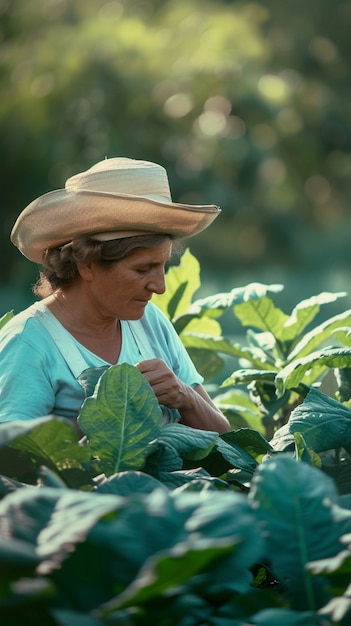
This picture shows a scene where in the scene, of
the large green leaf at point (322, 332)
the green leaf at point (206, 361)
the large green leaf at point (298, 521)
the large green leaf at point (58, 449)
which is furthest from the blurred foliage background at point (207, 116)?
the large green leaf at point (298, 521)

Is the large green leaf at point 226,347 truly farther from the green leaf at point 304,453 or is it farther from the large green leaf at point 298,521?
the large green leaf at point 298,521

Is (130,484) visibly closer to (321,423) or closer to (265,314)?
(321,423)

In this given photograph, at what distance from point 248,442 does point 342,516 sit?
0.56 metres

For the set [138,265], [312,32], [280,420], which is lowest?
[280,420]

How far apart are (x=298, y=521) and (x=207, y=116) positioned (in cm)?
1154

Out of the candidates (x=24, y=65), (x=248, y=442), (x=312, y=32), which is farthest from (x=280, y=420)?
(x=312, y=32)

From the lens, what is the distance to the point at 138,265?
2094 mm

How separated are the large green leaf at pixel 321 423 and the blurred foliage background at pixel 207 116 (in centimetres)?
874

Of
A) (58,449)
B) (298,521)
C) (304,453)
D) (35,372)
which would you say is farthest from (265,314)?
(298,521)

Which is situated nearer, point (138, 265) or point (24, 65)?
point (138, 265)

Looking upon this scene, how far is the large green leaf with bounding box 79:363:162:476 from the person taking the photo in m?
1.25

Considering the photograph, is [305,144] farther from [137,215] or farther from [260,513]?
[260,513]

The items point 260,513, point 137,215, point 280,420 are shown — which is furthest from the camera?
point 280,420

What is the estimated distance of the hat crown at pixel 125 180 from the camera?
2016 millimetres
